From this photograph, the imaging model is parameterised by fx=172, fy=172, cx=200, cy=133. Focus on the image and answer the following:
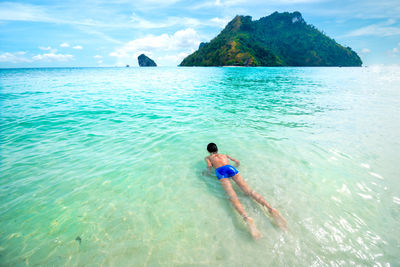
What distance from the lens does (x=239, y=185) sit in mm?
5203

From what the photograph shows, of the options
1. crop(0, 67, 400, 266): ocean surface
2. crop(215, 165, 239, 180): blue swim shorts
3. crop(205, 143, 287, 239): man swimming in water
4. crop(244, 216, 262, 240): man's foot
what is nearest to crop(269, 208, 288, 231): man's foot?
crop(205, 143, 287, 239): man swimming in water

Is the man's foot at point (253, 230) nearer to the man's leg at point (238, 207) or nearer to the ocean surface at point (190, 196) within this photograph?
the man's leg at point (238, 207)

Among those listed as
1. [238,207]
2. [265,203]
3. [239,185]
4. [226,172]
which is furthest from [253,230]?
[226,172]

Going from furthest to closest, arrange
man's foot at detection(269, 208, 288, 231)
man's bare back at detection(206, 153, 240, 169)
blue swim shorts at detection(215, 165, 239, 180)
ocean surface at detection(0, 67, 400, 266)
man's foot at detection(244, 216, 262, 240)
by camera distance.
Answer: man's bare back at detection(206, 153, 240, 169) < blue swim shorts at detection(215, 165, 239, 180) < man's foot at detection(269, 208, 288, 231) < man's foot at detection(244, 216, 262, 240) < ocean surface at detection(0, 67, 400, 266)

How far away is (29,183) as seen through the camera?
18.5 ft

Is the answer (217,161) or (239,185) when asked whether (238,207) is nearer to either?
(239,185)

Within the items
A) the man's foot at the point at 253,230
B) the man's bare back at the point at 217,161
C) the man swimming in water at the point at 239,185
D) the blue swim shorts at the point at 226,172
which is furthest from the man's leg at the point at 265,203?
the man's bare back at the point at 217,161

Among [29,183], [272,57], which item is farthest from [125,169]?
[272,57]

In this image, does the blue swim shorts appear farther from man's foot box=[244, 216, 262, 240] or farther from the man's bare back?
man's foot box=[244, 216, 262, 240]

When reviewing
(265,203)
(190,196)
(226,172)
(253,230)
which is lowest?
(190,196)

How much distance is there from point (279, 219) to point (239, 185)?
139cm

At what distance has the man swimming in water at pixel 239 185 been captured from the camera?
4029 millimetres

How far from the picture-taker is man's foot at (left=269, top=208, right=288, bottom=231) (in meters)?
3.99

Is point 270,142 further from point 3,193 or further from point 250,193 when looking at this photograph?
point 3,193
